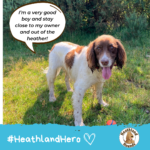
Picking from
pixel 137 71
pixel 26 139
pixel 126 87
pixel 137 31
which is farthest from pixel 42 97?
pixel 137 31

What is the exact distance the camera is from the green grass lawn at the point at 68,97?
288cm

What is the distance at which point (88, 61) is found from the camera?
2.48 metres

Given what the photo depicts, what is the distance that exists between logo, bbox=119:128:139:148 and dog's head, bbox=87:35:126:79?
797 mm

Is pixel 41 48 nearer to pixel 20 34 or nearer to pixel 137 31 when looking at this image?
pixel 20 34

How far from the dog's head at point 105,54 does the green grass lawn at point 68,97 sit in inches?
37.4

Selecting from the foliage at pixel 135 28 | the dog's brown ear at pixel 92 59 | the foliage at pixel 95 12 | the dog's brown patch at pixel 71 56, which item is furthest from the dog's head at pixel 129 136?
the foliage at pixel 95 12

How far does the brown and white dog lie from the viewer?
232 centimetres

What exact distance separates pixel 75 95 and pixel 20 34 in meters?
2.34

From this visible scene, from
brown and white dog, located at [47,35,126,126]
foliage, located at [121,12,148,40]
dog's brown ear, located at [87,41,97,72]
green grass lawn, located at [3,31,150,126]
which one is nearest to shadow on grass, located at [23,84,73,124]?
green grass lawn, located at [3,31,150,126]

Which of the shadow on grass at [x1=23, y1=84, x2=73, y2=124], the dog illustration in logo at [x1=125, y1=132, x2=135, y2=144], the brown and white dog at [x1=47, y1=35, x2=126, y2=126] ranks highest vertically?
the brown and white dog at [x1=47, y1=35, x2=126, y2=126]

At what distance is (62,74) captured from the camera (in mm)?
4855

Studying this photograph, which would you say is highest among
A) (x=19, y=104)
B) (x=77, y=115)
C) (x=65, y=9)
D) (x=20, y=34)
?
(x=65, y=9)

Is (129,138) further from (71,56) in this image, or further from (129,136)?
(71,56)

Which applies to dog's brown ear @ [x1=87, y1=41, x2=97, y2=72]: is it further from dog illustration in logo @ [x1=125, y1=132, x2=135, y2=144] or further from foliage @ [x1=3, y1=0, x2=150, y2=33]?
foliage @ [x1=3, y1=0, x2=150, y2=33]
